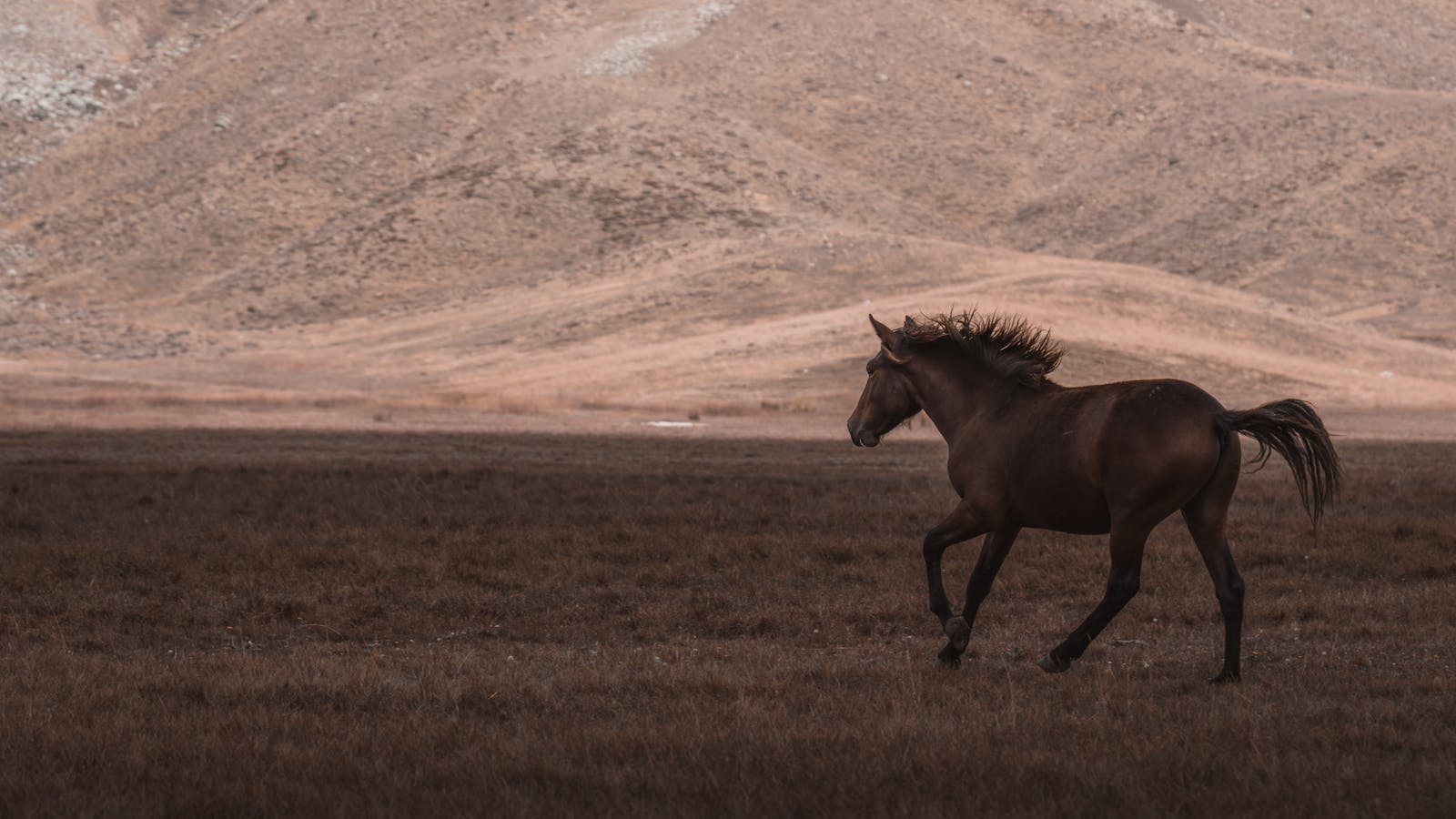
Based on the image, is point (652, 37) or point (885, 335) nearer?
point (885, 335)

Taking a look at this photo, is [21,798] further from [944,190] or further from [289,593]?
[944,190]

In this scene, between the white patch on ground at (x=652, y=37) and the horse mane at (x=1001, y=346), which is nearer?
the horse mane at (x=1001, y=346)

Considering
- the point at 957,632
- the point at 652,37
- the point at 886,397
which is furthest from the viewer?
the point at 652,37

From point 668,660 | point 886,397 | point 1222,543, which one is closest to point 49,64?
point 886,397

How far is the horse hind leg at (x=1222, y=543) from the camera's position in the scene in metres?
9.93

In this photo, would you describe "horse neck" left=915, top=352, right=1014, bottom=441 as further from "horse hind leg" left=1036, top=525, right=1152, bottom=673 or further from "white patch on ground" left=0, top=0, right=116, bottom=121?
"white patch on ground" left=0, top=0, right=116, bottom=121

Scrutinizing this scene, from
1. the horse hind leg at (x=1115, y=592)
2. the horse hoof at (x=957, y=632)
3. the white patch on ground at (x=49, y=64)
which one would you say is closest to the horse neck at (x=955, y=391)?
the horse hoof at (x=957, y=632)

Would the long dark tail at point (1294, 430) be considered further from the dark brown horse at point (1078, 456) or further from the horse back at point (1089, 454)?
the horse back at point (1089, 454)

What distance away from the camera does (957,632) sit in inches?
407

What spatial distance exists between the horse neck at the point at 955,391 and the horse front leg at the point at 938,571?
2.33 feet

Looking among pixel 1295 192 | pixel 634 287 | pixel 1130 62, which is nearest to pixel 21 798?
pixel 634 287

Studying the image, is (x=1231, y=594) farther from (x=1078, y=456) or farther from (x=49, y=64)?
(x=49, y=64)

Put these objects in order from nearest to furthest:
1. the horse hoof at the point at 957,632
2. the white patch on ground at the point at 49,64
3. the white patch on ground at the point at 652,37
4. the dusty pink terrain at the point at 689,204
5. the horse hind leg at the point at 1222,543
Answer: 1. the horse hind leg at the point at 1222,543
2. the horse hoof at the point at 957,632
3. the dusty pink terrain at the point at 689,204
4. the white patch on ground at the point at 652,37
5. the white patch on ground at the point at 49,64

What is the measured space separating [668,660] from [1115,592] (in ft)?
9.79
